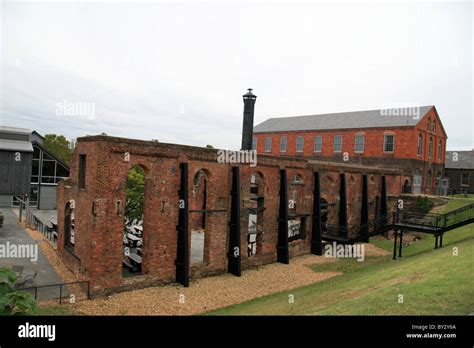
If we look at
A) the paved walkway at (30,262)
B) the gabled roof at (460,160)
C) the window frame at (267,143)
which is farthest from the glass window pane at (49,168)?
the gabled roof at (460,160)

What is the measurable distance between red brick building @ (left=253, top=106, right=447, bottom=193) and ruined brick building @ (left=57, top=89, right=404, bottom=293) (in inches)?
463

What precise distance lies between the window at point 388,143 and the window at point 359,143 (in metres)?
2.35

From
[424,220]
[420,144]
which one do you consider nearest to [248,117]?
[424,220]

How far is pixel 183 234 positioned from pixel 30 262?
8702 mm

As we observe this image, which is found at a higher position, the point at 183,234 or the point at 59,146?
the point at 59,146

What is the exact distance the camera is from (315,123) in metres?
43.3

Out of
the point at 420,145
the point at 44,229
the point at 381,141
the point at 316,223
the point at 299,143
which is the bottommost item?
the point at 44,229

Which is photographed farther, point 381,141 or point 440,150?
point 440,150

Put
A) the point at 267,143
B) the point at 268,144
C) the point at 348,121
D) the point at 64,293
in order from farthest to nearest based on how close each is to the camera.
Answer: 1. the point at 267,143
2. the point at 268,144
3. the point at 348,121
4. the point at 64,293

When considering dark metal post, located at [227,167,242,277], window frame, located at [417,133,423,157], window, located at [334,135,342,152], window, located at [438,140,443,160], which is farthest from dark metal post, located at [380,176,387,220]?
dark metal post, located at [227,167,242,277]

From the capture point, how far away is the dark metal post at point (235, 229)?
1806 centimetres

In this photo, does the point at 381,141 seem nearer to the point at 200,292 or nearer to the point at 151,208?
the point at 200,292

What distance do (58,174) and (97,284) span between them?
2823 centimetres

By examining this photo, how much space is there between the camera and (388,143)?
35.7m
